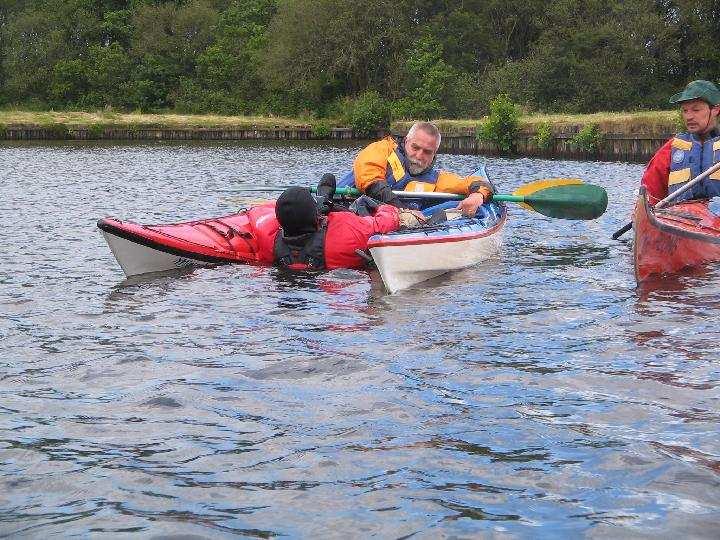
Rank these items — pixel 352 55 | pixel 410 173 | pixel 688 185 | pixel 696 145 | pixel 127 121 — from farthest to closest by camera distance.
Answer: pixel 352 55 → pixel 127 121 → pixel 410 173 → pixel 696 145 → pixel 688 185

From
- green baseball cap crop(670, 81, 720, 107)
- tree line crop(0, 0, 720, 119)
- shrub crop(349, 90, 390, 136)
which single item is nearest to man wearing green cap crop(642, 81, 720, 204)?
green baseball cap crop(670, 81, 720, 107)

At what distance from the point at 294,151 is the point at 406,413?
32503 millimetres

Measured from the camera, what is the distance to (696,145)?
9898 mm

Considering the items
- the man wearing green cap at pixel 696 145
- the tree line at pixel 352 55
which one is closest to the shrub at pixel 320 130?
the tree line at pixel 352 55

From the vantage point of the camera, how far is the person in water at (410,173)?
10492 mm

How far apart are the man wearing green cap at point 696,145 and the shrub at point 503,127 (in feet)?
76.2

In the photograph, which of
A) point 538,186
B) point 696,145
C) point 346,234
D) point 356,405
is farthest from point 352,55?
point 356,405

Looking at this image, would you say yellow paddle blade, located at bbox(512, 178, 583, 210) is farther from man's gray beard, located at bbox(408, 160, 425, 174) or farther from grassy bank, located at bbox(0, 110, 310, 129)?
grassy bank, located at bbox(0, 110, 310, 129)

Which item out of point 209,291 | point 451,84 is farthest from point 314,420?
point 451,84

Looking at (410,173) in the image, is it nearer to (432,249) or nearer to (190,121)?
(432,249)

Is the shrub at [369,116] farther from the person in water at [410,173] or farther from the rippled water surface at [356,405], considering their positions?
the rippled water surface at [356,405]

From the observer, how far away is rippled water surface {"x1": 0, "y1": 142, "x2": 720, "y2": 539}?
3855mm

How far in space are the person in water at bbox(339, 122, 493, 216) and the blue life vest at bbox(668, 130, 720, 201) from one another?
78.3 inches

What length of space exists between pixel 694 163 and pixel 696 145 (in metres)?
0.18
